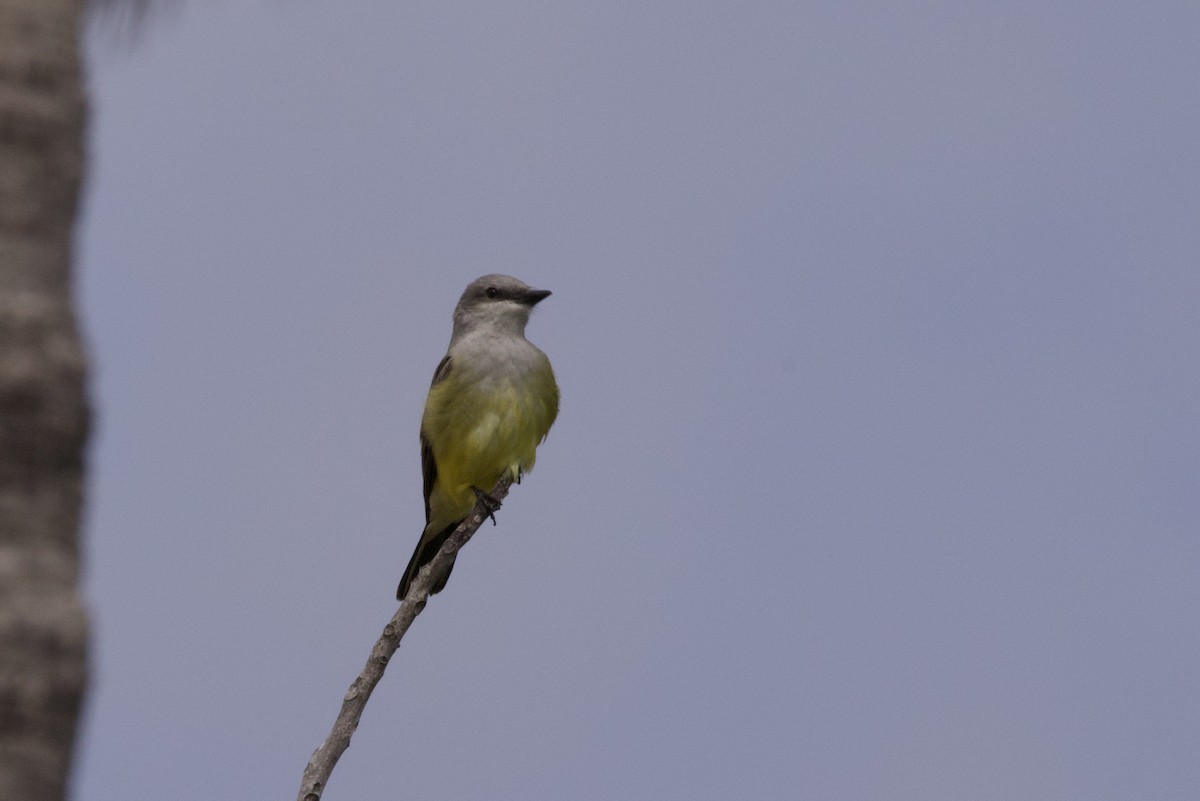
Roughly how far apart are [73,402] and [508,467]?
21.6 ft

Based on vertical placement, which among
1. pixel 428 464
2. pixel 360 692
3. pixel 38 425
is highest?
pixel 428 464

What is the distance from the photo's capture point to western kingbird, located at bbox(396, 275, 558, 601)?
1036 centimetres

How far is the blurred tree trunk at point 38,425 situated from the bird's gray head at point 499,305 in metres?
6.82

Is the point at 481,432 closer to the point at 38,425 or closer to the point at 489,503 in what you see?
the point at 489,503

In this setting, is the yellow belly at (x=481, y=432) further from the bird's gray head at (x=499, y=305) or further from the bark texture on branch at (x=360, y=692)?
the bark texture on branch at (x=360, y=692)

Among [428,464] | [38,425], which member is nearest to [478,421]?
[428,464]

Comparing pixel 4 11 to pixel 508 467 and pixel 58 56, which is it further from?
pixel 508 467

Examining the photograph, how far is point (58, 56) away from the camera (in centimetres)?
432

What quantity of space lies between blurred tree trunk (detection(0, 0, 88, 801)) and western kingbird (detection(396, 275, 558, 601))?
6.11 m

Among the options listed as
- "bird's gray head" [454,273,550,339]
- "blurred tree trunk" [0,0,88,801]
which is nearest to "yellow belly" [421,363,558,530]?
"bird's gray head" [454,273,550,339]

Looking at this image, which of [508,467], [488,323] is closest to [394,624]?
[508,467]

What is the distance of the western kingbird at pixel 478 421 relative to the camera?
10.4 metres

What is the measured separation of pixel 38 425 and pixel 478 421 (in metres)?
6.73

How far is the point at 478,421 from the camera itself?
10.4 metres
